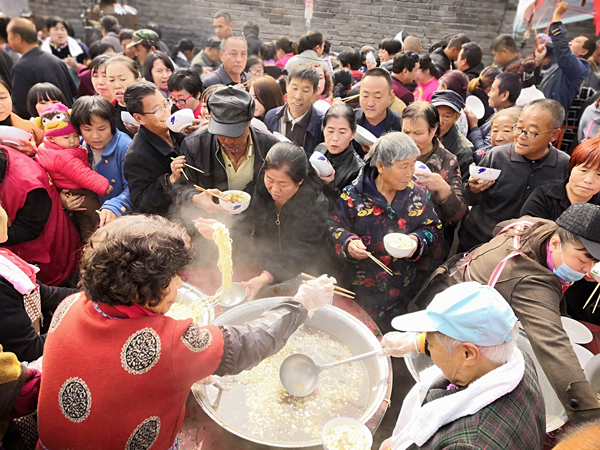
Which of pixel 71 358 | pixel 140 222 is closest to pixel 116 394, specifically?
pixel 71 358

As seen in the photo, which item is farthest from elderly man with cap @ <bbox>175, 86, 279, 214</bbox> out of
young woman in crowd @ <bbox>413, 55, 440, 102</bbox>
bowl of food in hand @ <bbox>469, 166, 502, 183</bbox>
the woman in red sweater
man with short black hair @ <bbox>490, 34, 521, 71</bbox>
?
man with short black hair @ <bbox>490, 34, 521, 71</bbox>

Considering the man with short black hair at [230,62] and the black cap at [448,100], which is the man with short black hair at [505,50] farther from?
the man with short black hair at [230,62]

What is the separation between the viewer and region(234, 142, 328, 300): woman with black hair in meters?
2.55

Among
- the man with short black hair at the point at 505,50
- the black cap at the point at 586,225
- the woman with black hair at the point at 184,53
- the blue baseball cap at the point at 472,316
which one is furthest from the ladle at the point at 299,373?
the woman with black hair at the point at 184,53

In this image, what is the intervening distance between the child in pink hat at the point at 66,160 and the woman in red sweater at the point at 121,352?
2.00 metres

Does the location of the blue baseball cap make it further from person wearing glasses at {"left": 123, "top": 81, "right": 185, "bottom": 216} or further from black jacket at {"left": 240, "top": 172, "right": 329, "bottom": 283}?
person wearing glasses at {"left": 123, "top": 81, "right": 185, "bottom": 216}

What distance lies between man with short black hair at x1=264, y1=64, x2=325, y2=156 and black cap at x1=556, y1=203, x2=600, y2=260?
7.82 ft

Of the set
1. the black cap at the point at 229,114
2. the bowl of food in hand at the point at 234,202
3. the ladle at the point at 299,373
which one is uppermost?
the black cap at the point at 229,114

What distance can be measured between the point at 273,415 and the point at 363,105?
3.01 m

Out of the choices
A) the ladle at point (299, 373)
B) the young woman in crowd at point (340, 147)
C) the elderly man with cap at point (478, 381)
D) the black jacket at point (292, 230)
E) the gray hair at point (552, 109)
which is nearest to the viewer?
the elderly man with cap at point (478, 381)

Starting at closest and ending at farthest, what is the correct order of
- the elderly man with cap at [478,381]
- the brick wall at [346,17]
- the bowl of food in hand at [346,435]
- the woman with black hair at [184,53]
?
the elderly man with cap at [478,381]
the bowl of food in hand at [346,435]
the woman with black hair at [184,53]
the brick wall at [346,17]

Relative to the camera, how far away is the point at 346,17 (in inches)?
454

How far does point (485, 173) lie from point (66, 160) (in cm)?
341

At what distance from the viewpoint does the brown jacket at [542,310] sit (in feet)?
5.10
